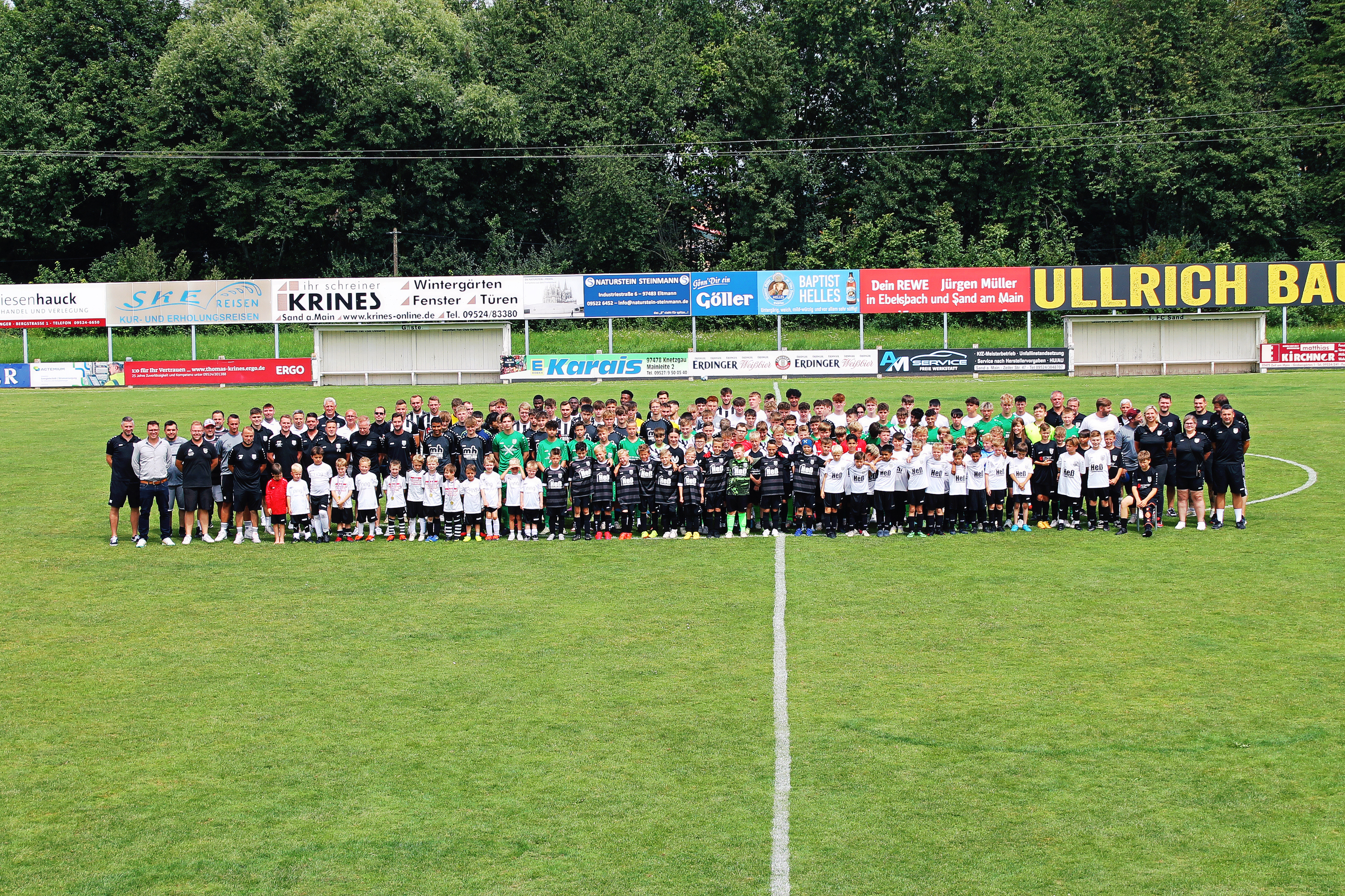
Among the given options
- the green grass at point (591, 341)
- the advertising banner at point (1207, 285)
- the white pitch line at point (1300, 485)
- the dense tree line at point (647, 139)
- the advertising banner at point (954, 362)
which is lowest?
the white pitch line at point (1300, 485)

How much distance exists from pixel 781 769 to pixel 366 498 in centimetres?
980

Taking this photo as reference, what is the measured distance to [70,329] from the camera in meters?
47.0

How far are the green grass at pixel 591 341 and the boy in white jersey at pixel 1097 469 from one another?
96.3ft

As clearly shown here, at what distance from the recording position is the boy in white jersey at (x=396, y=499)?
1591 cm

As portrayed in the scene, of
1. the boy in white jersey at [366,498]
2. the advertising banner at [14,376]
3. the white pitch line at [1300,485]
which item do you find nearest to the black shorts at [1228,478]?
the white pitch line at [1300,485]

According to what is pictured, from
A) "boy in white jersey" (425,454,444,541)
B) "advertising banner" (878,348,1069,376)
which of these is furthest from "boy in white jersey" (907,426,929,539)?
"advertising banner" (878,348,1069,376)

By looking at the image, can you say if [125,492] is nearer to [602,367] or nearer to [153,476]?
[153,476]

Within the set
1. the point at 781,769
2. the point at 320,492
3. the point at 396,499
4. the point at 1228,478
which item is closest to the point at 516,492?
the point at 396,499

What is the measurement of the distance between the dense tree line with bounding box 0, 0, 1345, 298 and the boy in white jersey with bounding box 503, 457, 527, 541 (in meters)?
43.3

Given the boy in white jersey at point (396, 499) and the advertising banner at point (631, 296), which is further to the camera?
the advertising banner at point (631, 296)

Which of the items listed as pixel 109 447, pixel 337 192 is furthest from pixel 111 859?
pixel 337 192

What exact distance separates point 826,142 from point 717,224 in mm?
7309

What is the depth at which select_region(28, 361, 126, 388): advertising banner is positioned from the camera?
1656 inches

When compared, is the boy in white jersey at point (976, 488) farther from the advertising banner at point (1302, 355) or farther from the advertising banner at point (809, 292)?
the advertising banner at point (809, 292)
